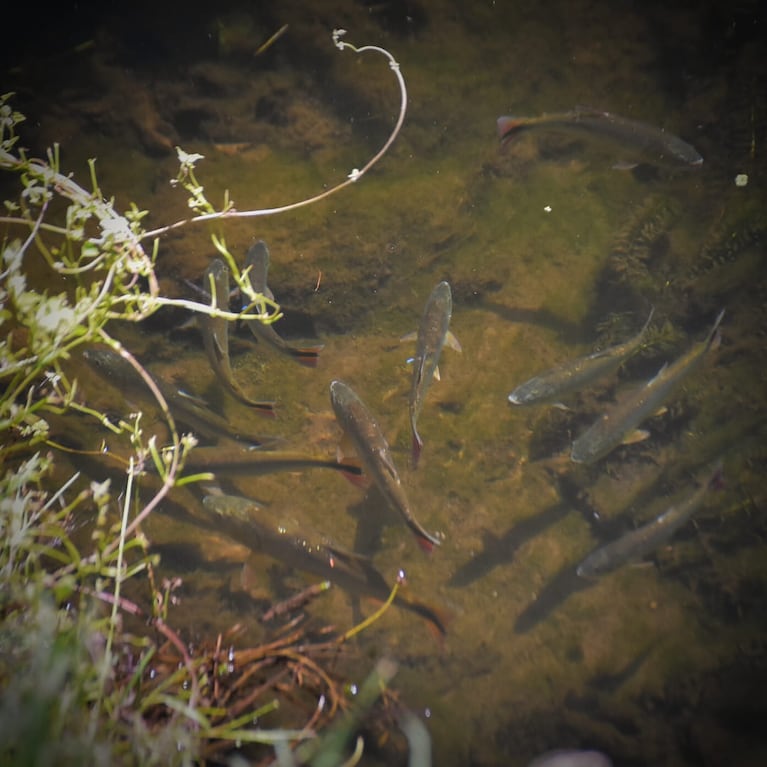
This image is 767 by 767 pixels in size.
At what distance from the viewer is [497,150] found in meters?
6.92

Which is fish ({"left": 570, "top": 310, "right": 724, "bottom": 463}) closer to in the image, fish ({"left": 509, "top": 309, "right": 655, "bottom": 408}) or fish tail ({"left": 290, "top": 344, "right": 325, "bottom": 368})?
fish ({"left": 509, "top": 309, "right": 655, "bottom": 408})

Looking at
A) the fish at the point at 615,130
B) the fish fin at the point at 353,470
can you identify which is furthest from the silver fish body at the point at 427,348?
the fish at the point at 615,130

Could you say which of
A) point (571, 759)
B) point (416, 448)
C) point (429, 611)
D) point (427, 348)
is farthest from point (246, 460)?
point (571, 759)

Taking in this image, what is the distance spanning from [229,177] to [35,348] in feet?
16.3

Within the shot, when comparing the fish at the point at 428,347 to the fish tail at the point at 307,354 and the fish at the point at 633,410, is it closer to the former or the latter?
the fish tail at the point at 307,354

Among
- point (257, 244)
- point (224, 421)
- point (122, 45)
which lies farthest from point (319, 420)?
point (122, 45)

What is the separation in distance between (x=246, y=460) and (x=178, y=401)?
0.87 metres

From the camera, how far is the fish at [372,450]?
13.8ft

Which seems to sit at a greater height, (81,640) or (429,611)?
(81,640)

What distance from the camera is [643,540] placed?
4594 mm

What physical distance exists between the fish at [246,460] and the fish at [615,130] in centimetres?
405

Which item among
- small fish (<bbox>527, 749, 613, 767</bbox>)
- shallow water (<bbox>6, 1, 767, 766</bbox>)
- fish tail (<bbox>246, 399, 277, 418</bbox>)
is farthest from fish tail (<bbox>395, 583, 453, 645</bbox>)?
fish tail (<bbox>246, 399, 277, 418</bbox>)

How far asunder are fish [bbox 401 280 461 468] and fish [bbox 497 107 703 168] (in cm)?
214

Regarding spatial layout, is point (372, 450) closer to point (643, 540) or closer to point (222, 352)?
A: point (222, 352)
